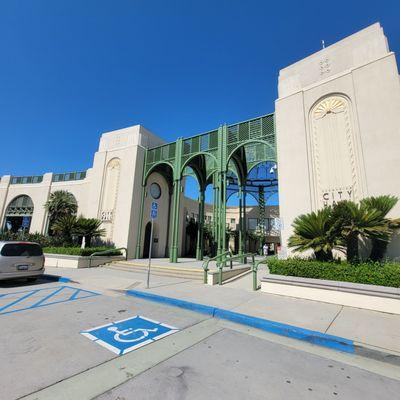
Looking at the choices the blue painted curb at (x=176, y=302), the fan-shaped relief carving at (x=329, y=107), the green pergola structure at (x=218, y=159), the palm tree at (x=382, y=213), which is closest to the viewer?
the blue painted curb at (x=176, y=302)

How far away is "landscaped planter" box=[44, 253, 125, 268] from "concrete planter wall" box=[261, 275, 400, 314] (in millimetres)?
10919

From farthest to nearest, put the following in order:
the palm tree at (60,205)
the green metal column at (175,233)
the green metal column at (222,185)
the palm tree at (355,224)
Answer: the palm tree at (60,205)
the green metal column at (175,233)
the green metal column at (222,185)
the palm tree at (355,224)

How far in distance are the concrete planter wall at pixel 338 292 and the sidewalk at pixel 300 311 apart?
0.74 feet

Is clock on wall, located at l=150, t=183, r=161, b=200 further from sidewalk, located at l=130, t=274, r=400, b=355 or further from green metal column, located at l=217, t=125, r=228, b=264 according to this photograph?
sidewalk, located at l=130, t=274, r=400, b=355

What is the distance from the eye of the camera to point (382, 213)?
25.4ft

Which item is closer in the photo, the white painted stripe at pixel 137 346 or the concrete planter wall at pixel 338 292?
the white painted stripe at pixel 137 346

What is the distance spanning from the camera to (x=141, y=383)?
3.05 meters

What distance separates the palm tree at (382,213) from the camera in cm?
782

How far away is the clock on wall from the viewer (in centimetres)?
2102

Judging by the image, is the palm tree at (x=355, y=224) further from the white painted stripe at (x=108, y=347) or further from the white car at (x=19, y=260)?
the white car at (x=19, y=260)

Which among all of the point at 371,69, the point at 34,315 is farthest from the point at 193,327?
the point at 371,69

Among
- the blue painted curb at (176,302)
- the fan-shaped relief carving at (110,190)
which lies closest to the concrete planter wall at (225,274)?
the blue painted curb at (176,302)

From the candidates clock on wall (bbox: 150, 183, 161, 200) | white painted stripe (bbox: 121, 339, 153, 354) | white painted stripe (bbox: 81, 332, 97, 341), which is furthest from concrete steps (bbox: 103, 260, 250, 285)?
clock on wall (bbox: 150, 183, 161, 200)

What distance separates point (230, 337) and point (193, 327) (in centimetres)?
88
